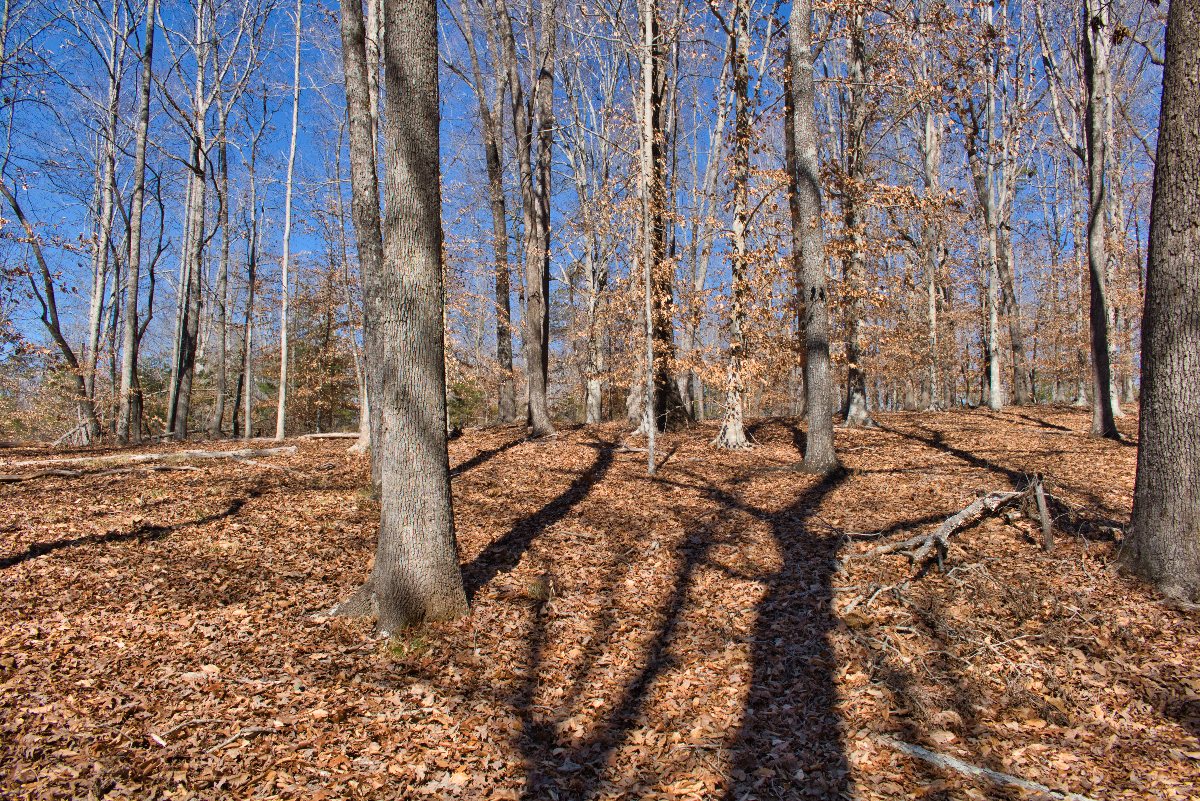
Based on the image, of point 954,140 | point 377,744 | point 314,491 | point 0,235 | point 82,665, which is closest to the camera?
point 377,744

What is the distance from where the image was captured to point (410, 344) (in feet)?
16.0

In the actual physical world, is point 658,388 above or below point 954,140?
below

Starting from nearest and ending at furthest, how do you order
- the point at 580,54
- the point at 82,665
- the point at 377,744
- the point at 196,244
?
the point at 377,744, the point at 82,665, the point at 196,244, the point at 580,54

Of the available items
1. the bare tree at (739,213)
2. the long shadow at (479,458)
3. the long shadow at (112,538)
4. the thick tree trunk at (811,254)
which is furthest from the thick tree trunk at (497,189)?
the long shadow at (112,538)

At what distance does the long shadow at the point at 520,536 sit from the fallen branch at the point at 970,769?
3.60 m

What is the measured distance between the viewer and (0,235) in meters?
10.3

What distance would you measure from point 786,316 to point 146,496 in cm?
1057

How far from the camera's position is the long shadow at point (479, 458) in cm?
1044

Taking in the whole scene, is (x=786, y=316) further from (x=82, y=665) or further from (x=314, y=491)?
(x=82, y=665)

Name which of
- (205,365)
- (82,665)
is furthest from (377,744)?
(205,365)

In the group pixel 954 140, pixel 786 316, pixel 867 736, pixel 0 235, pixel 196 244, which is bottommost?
pixel 867 736

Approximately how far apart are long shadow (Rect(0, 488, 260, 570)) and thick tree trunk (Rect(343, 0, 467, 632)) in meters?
3.21

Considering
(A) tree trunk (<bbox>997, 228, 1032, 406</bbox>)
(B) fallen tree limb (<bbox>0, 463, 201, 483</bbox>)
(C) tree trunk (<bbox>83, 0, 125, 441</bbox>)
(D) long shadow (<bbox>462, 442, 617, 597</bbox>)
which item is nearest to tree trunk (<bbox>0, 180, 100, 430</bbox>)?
(C) tree trunk (<bbox>83, 0, 125, 441</bbox>)

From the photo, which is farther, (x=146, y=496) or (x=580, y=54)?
(x=580, y=54)
